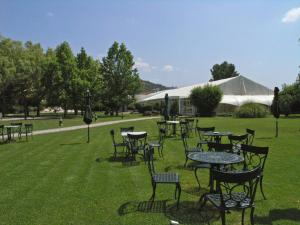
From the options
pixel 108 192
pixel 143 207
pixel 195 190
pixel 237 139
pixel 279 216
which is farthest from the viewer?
pixel 237 139

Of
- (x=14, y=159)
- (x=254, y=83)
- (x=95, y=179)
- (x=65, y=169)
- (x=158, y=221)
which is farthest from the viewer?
(x=254, y=83)

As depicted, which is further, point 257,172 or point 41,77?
point 41,77

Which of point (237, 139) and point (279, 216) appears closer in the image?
point (279, 216)

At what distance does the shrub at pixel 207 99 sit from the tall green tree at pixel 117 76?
13.6 m

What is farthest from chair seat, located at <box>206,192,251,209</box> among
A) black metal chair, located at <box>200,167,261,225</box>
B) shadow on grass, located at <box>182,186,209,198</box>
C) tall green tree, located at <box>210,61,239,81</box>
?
tall green tree, located at <box>210,61,239,81</box>

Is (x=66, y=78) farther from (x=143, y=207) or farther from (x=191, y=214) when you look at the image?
(x=191, y=214)

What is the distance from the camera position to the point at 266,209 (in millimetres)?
5531

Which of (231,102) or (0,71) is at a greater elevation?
(0,71)

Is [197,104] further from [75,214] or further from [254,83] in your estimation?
[75,214]

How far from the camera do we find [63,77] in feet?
151

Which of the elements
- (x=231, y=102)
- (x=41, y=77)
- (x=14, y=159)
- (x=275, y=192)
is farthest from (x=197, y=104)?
(x=275, y=192)

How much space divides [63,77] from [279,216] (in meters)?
44.0

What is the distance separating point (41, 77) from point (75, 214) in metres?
45.3

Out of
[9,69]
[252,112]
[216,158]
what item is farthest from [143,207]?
[9,69]
